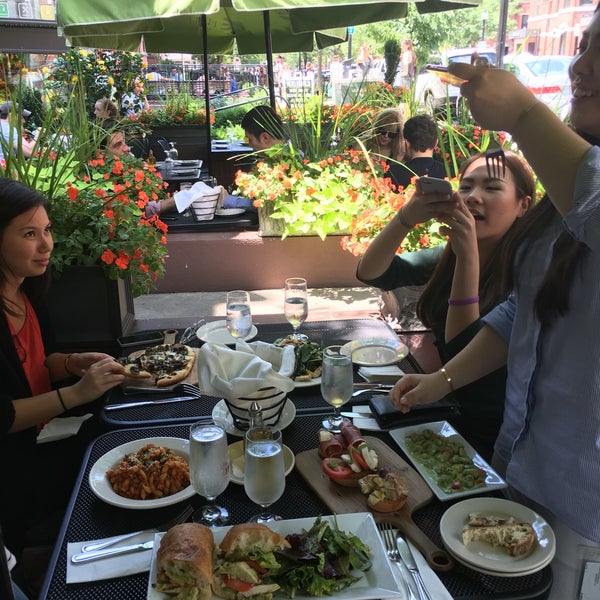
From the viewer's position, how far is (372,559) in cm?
107

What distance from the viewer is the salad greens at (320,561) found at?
1027mm

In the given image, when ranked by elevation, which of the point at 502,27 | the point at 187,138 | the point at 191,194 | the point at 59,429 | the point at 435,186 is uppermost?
the point at 502,27

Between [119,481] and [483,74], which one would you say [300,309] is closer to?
[119,481]

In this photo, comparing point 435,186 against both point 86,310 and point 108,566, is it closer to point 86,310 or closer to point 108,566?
point 108,566

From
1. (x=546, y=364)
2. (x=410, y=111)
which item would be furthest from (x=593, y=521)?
(x=410, y=111)

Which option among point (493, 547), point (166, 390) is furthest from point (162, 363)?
point (493, 547)

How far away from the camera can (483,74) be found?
3.53 feet

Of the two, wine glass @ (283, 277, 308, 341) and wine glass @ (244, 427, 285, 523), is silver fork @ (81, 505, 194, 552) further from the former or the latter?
wine glass @ (283, 277, 308, 341)

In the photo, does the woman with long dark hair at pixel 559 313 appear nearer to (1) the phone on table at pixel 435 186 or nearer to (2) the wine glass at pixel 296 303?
(1) the phone on table at pixel 435 186

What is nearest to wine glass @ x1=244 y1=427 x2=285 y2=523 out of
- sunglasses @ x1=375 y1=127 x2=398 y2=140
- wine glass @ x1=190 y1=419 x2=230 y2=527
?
wine glass @ x1=190 y1=419 x2=230 y2=527

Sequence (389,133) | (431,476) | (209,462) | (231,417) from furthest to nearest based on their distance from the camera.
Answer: (389,133) < (231,417) < (431,476) < (209,462)

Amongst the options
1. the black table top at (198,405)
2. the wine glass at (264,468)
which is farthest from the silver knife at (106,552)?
the black table top at (198,405)

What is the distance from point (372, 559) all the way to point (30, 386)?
1415 mm

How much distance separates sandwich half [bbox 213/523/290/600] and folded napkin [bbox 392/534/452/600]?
0.21m
